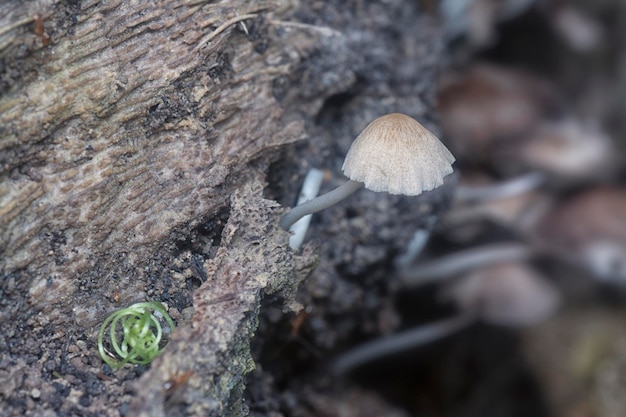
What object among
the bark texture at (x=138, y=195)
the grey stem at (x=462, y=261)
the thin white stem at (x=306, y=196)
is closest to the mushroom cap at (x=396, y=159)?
the bark texture at (x=138, y=195)

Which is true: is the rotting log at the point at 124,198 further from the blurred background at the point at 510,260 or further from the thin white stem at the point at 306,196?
the blurred background at the point at 510,260

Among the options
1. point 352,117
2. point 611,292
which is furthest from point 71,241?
point 611,292

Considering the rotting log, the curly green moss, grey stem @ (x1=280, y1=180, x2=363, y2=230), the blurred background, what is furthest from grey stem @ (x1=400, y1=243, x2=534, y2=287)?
the curly green moss

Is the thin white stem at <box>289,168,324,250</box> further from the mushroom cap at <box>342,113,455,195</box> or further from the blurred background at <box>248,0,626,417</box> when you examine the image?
the blurred background at <box>248,0,626,417</box>

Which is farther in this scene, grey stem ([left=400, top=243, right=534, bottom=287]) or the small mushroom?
the small mushroom

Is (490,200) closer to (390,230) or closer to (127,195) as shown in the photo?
(390,230)

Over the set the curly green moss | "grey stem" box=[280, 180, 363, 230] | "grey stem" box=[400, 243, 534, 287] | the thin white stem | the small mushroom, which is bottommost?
the small mushroom

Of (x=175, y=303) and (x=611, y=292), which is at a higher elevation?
(x=175, y=303)
